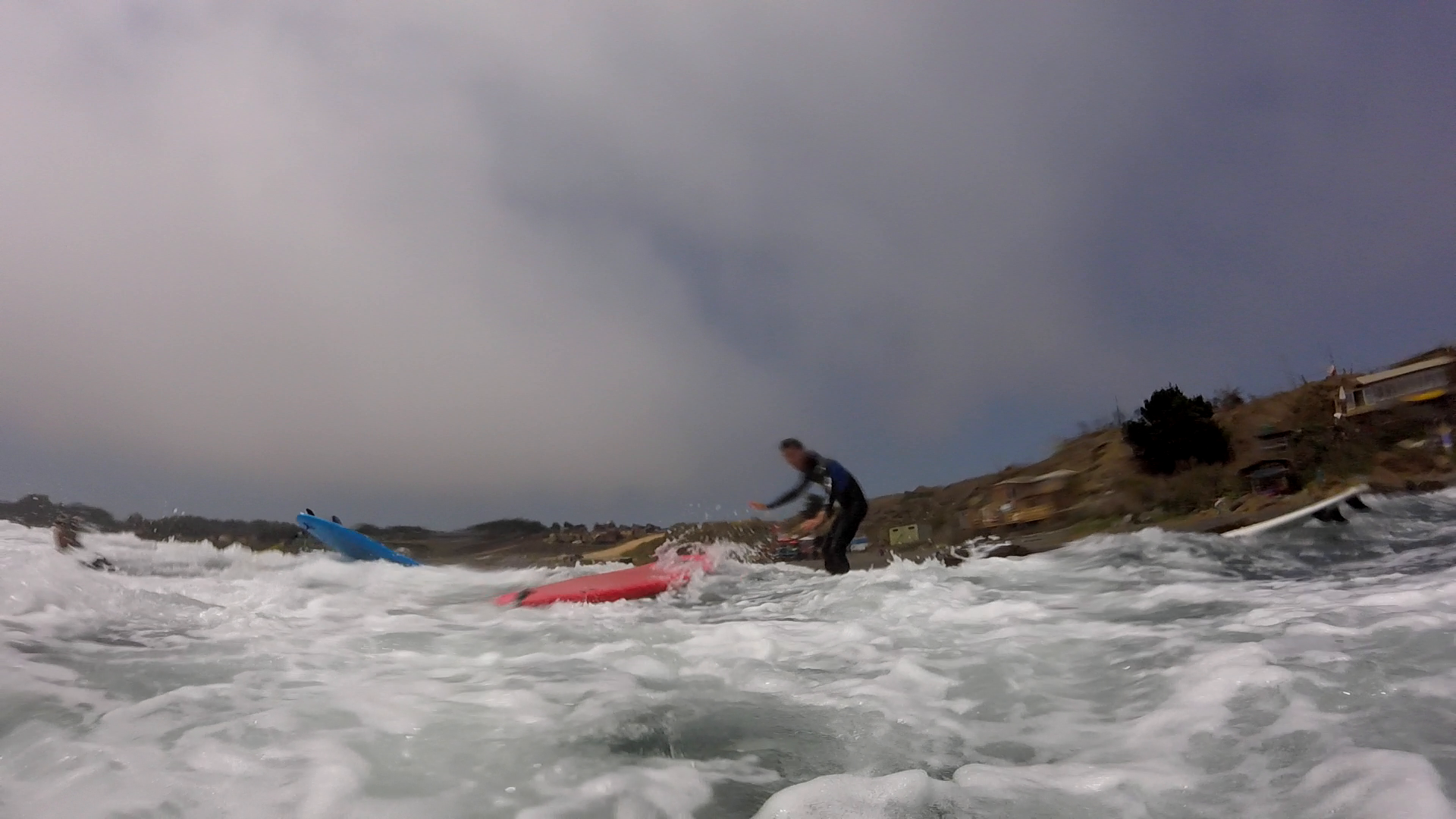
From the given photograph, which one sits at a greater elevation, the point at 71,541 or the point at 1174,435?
the point at 1174,435

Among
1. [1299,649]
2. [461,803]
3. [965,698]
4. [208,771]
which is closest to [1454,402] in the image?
[1299,649]

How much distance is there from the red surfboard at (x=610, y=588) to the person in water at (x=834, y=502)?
1380 millimetres

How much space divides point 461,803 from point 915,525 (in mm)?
9025

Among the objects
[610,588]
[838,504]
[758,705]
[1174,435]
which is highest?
[1174,435]

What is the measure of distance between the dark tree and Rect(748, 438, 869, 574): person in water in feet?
17.8

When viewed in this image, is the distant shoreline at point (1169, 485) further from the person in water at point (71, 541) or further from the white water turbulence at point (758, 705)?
the white water turbulence at point (758, 705)

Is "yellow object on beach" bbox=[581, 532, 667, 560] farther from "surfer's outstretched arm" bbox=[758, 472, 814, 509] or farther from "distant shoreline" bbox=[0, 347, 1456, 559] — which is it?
"surfer's outstretched arm" bbox=[758, 472, 814, 509]

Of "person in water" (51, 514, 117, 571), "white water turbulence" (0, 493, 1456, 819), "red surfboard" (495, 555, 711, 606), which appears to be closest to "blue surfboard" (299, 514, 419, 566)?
"person in water" (51, 514, 117, 571)

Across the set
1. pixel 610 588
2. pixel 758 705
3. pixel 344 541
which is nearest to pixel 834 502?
pixel 610 588

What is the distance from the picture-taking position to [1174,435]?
32.9 feet

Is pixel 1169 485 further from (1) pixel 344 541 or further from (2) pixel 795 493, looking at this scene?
(1) pixel 344 541

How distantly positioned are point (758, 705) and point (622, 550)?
11533mm

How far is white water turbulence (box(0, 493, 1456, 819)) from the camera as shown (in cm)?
179

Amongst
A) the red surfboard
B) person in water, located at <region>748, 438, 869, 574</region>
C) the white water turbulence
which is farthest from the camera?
person in water, located at <region>748, 438, 869, 574</region>
